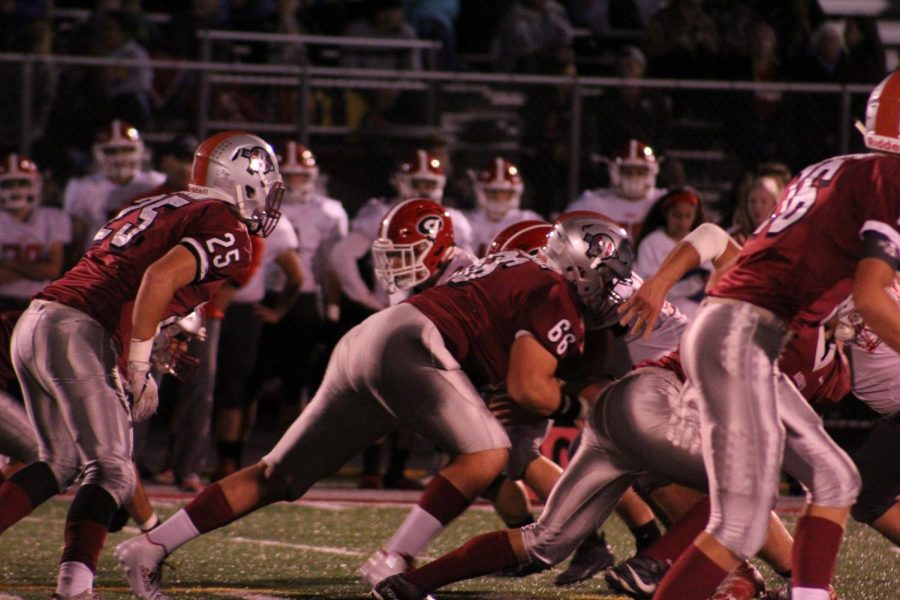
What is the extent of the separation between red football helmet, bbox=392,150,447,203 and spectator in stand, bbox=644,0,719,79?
2.38 m

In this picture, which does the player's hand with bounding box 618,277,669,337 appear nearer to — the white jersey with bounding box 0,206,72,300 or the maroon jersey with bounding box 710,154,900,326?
the maroon jersey with bounding box 710,154,900,326

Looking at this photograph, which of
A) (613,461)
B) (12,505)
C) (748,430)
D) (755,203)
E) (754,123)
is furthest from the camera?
(754,123)

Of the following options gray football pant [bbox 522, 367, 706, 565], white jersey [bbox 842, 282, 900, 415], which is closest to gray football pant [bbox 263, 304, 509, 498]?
gray football pant [bbox 522, 367, 706, 565]

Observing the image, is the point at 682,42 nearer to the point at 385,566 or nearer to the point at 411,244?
the point at 411,244

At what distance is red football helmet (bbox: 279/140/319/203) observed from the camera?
887 centimetres

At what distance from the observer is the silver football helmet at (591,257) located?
483cm

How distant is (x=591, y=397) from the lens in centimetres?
521

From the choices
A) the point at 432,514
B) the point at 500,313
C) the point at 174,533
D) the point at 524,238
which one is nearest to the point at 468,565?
the point at 432,514

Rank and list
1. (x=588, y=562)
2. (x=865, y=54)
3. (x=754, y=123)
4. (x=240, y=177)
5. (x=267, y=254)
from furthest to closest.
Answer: (x=865, y=54)
(x=754, y=123)
(x=267, y=254)
(x=588, y=562)
(x=240, y=177)

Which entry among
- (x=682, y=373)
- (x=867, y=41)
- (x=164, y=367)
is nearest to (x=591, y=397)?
(x=682, y=373)

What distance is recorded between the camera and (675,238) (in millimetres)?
8156

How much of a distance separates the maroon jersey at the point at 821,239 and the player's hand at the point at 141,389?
68.5 inches

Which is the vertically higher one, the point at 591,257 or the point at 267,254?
the point at 591,257

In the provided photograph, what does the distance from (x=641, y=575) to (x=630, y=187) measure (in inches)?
183
